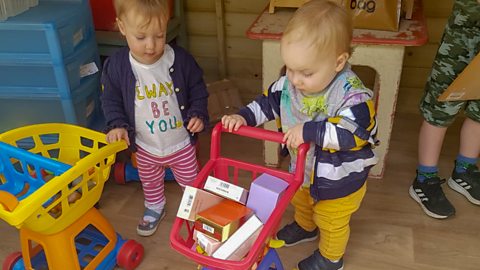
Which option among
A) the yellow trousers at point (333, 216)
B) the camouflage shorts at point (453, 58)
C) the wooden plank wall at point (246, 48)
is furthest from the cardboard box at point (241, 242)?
the wooden plank wall at point (246, 48)

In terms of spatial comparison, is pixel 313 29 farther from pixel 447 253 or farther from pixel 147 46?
pixel 447 253

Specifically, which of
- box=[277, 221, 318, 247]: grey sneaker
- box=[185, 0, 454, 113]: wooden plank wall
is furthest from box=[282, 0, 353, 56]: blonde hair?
box=[185, 0, 454, 113]: wooden plank wall

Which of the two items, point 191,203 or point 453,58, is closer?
point 191,203

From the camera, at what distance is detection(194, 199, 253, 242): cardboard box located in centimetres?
93

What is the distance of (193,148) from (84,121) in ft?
1.41

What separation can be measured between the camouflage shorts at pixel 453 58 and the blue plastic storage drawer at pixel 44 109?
1.06 meters

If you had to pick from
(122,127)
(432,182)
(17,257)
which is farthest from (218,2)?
(17,257)

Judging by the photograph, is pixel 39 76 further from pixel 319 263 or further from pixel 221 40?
pixel 319 263

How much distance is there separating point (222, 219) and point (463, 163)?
1021 millimetres

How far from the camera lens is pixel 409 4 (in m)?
1.54

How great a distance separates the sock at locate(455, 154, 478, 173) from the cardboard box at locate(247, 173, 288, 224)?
87 cm

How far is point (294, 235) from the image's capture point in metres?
1.43

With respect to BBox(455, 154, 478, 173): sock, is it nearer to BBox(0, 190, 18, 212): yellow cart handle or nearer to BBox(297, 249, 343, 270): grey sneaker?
BBox(297, 249, 343, 270): grey sneaker

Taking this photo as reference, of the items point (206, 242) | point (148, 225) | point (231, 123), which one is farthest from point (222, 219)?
point (148, 225)
